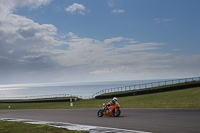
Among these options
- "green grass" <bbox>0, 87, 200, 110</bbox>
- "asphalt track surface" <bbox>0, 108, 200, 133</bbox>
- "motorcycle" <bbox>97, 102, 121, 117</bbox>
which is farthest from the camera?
"green grass" <bbox>0, 87, 200, 110</bbox>

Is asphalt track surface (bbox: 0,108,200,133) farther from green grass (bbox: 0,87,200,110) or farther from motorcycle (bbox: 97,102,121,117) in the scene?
green grass (bbox: 0,87,200,110)

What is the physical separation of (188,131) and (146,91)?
103 feet

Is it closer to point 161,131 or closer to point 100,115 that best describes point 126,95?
point 100,115

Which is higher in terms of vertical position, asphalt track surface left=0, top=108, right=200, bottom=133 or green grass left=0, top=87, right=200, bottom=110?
green grass left=0, top=87, right=200, bottom=110

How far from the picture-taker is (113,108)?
16.5m

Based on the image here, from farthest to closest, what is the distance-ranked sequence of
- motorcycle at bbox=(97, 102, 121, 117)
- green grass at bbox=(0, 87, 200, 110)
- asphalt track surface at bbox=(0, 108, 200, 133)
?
green grass at bbox=(0, 87, 200, 110) → motorcycle at bbox=(97, 102, 121, 117) → asphalt track surface at bbox=(0, 108, 200, 133)

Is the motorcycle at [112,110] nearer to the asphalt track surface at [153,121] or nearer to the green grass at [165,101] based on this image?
the asphalt track surface at [153,121]

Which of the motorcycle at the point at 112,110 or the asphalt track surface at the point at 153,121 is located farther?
the motorcycle at the point at 112,110

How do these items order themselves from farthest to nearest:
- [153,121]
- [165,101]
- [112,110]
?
1. [165,101]
2. [112,110]
3. [153,121]

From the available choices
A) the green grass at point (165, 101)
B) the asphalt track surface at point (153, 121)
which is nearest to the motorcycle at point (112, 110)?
the asphalt track surface at point (153, 121)

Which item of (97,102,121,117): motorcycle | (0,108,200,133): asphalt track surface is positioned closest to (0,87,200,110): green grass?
(0,108,200,133): asphalt track surface

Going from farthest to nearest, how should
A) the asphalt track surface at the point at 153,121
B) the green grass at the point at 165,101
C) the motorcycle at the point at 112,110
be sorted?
the green grass at the point at 165,101
the motorcycle at the point at 112,110
the asphalt track surface at the point at 153,121

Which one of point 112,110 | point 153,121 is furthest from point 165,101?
point 153,121

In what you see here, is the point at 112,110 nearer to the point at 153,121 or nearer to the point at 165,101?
the point at 153,121
